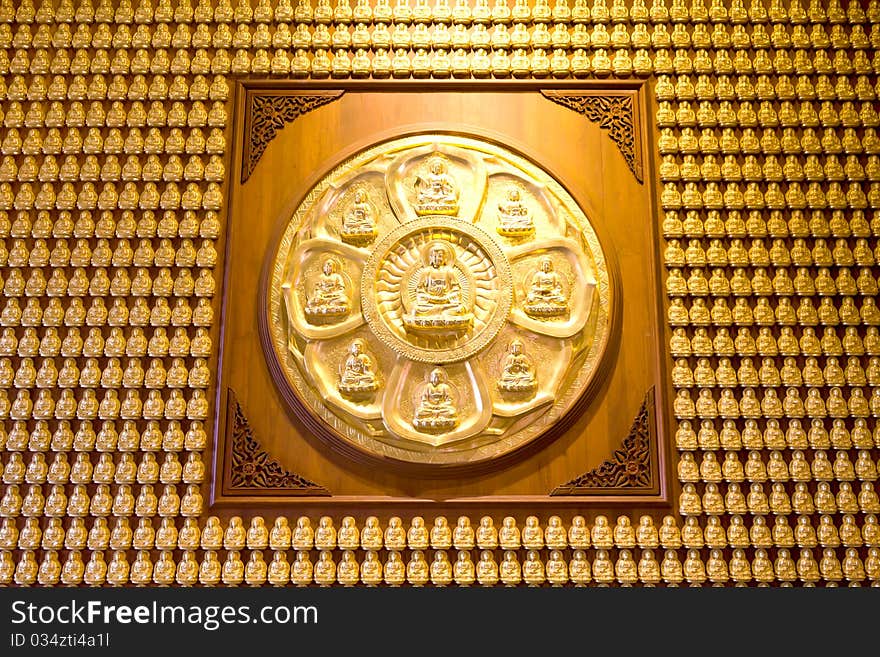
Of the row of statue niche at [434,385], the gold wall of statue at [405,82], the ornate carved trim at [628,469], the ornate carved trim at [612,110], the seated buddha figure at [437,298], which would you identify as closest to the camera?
the gold wall of statue at [405,82]

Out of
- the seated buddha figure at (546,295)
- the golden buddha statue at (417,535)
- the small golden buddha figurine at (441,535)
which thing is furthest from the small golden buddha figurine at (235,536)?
the seated buddha figure at (546,295)

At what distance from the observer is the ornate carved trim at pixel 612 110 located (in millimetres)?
6715

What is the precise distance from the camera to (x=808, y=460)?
613 cm

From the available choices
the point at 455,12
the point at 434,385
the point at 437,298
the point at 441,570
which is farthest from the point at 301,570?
the point at 455,12

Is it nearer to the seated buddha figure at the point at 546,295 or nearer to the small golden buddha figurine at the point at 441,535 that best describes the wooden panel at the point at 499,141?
the small golden buddha figurine at the point at 441,535

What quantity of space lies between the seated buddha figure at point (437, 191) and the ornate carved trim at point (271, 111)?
43.2 inches

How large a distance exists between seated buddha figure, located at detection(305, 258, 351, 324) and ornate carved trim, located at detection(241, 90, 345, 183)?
1.28 meters

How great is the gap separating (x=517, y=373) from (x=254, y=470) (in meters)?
2.22

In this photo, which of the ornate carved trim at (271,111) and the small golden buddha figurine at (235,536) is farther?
the ornate carved trim at (271,111)

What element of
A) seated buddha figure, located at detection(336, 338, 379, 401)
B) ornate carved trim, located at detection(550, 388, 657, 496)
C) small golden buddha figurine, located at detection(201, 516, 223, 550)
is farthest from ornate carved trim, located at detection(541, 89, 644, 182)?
small golden buddha figurine, located at detection(201, 516, 223, 550)

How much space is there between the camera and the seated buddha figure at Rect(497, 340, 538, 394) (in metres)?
6.21

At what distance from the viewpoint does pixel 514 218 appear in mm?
6531

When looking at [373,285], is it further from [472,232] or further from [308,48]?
[308,48]

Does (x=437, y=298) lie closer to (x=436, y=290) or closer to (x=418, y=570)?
(x=436, y=290)
